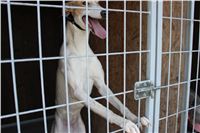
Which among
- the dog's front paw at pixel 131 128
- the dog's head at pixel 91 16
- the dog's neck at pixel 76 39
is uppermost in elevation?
the dog's head at pixel 91 16

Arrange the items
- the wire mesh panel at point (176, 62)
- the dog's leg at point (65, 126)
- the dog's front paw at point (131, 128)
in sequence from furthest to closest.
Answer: the dog's leg at point (65, 126) < the wire mesh panel at point (176, 62) < the dog's front paw at point (131, 128)

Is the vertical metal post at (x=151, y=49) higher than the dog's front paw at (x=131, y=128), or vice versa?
the vertical metal post at (x=151, y=49)

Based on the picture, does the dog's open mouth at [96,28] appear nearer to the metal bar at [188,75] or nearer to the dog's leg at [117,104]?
the dog's leg at [117,104]

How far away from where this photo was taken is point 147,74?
116cm

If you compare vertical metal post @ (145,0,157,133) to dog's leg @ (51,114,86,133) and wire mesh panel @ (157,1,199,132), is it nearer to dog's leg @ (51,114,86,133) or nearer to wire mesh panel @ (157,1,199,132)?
wire mesh panel @ (157,1,199,132)

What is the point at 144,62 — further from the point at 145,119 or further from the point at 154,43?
the point at 145,119

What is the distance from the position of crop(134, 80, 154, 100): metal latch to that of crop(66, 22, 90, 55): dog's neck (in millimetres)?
379

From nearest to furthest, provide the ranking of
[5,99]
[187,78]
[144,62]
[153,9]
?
1. [153,9]
2. [144,62]
3. [187,78]
4. [5,99]

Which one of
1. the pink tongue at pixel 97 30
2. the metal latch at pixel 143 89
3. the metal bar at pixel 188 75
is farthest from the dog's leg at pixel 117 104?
the metal bar at pixel 188 75

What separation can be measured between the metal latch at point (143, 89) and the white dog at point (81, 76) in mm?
131

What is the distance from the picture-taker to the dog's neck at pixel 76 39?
4.26 ft

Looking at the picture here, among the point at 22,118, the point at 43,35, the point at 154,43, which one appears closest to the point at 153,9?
the point at 154,43

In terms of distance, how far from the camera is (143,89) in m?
1.13

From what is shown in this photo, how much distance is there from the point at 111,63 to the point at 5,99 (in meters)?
1.71
